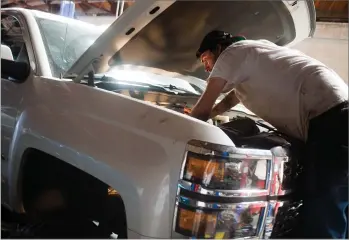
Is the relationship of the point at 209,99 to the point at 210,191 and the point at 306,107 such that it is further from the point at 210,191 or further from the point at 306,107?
the point at 210,191

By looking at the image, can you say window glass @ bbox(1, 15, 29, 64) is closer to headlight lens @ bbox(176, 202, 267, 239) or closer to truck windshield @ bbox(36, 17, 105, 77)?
truck windshield @ bbox(36, 17, 105, 77)

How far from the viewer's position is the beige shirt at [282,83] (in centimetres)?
189

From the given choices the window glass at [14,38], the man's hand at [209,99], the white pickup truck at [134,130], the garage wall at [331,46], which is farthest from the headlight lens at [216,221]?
the garage wall at [331,46]

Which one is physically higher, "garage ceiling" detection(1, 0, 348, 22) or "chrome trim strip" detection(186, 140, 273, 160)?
"garage ceiling" detection(1, 0, 348, 22)

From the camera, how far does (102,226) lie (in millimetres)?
1893

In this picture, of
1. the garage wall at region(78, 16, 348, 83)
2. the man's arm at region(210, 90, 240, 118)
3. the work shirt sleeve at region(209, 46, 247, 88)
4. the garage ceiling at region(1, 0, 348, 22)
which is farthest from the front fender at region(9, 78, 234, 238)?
the garage wall at region(78, 16, 348, 83)

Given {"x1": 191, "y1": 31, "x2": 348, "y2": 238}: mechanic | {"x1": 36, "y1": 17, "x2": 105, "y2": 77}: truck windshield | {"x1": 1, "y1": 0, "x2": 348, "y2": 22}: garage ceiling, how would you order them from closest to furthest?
{"x1": 191, "y1": 31, "x2": 348, "y2": 238}: mechanic, {"x1": 36, "y1": 17, "x2": 105, "y2": 77}: truck windshield, {"x1": 1, "y1": 0, "x2": 348, "y2": 22}: garage ceiling

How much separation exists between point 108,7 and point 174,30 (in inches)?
284

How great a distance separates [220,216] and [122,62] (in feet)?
4.27

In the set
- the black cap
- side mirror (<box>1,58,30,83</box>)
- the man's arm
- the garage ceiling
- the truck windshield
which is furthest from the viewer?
the garage ceiling

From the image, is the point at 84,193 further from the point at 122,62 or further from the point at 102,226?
the point at 122,62

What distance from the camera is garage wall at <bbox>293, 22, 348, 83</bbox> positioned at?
26.5ft

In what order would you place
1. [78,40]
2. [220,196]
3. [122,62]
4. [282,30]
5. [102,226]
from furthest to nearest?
[78,40]
[282,30]
[122,62]
[102,226]
[220,196]

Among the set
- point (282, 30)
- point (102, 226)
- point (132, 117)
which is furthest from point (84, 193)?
point (282, 30)
